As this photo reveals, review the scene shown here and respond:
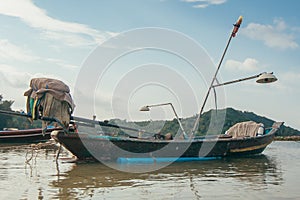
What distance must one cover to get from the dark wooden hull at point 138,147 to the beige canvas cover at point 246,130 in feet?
8.41

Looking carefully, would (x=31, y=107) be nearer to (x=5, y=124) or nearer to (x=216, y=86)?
(x=216, y=86)

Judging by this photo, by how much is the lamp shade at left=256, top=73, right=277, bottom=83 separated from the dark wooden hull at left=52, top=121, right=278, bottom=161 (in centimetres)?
301

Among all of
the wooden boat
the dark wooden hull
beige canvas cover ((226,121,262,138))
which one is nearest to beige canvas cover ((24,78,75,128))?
the dark wooden hull

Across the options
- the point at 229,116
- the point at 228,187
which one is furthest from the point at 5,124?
the point at 228,187

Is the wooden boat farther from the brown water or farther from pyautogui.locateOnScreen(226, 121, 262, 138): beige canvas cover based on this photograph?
the brown water

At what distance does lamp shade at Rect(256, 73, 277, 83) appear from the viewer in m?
12.4

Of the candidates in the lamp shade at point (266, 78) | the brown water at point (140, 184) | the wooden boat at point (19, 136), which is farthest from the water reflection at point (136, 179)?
the wooden boat at point (19, 136)

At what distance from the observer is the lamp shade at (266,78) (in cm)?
1244

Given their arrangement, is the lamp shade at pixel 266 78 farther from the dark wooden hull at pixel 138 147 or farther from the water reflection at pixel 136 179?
the water reflection at pixel 136 179

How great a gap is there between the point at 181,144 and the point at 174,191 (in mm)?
6015

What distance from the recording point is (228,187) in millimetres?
7469

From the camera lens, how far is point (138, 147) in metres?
12.2

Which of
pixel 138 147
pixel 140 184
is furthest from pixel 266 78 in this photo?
pixel 140 184

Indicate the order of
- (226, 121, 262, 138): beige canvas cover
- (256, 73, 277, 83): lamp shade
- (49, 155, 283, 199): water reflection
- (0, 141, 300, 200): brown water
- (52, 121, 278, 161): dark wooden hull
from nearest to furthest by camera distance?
(0, 141, 300, 200): brown water
(49, 155, 283, 199): water reflection
(52, 121, 278, 161): dark wooden hull
(256, 73, 277, 83): lamp shade
(226, 121, 262, 138): beige canvas cover
